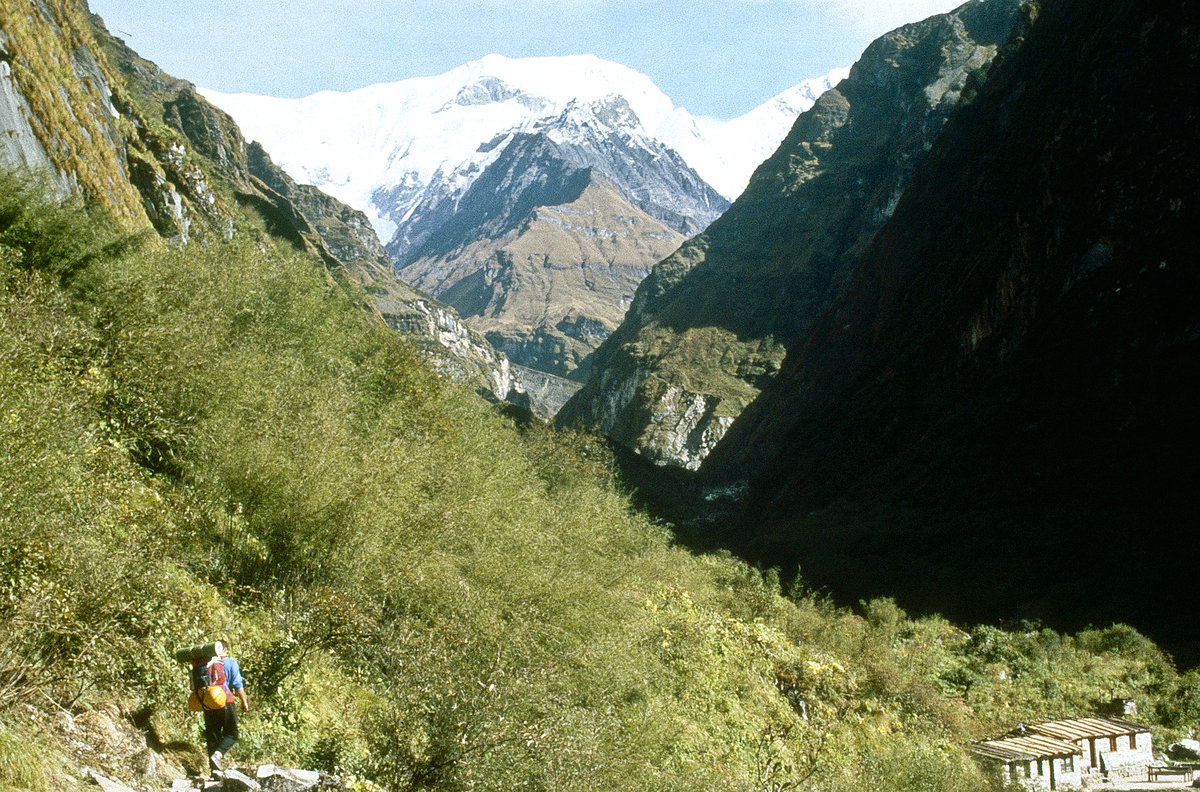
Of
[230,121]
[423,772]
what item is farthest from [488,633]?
[230,121]

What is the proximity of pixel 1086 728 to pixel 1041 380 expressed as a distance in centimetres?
3744

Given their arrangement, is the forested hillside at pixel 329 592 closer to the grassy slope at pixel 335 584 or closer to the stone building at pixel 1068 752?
the grassy slope at pixel 335 584

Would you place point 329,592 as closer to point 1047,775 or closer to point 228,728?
point 228,728

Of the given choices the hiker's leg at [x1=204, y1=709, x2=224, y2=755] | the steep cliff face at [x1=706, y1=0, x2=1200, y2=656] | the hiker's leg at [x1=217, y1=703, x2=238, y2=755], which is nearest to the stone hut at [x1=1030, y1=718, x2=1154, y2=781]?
the steep cliff face at [x1=706, y1=0, x2=1200, y2=656]

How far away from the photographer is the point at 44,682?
8211mm

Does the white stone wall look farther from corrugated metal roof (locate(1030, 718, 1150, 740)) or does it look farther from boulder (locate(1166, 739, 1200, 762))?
boulder (locate(1166, 739, 1200, 762))

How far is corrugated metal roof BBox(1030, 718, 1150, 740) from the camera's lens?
91.5 feet

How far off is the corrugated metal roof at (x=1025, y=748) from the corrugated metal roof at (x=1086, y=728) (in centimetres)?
79

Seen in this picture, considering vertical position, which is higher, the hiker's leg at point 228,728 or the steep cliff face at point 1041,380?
the steep cliff face at point 1041,380

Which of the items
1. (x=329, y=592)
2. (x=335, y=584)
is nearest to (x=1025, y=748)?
(x=335, y=584)

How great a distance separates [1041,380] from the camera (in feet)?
198

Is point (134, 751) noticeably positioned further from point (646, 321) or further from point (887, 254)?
point (646, 321)

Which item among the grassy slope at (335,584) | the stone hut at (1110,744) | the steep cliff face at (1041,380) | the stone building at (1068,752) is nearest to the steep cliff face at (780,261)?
the steep cliff face at (1041,380)

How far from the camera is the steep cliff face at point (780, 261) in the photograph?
14062cm
